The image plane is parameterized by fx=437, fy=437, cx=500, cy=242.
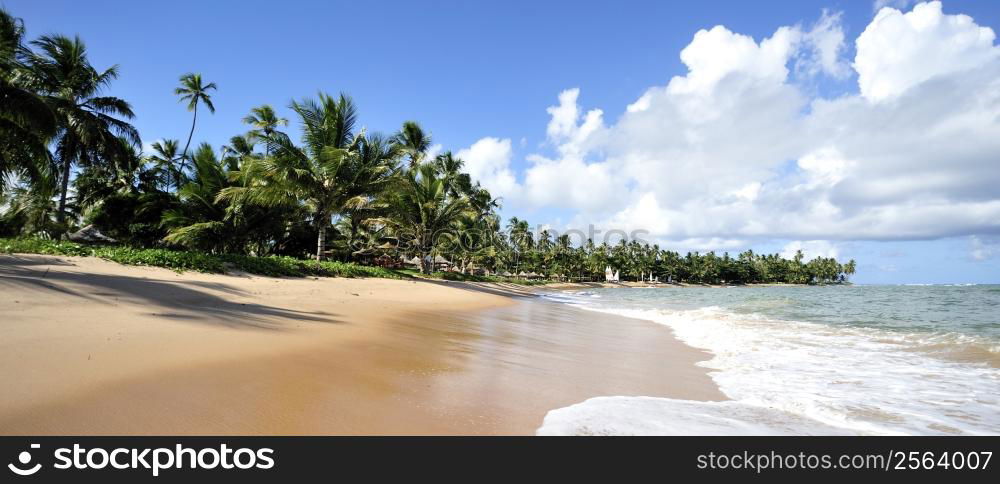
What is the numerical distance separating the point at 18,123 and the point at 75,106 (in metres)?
6.93

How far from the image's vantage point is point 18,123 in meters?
11.7

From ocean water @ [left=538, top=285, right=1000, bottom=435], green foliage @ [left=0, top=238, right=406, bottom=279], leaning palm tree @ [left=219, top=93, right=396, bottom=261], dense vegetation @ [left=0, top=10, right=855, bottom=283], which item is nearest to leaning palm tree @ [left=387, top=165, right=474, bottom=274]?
dense vegetation @ [left=0, top=10, right=855, bottom=283]

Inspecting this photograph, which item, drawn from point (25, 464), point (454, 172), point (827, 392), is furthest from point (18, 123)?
point (454, 172)

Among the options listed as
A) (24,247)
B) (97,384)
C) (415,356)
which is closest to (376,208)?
(24,247)

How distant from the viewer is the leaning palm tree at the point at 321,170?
17344 millimetres

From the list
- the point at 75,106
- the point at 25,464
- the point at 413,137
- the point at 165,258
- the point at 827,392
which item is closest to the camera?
the point at 25,464

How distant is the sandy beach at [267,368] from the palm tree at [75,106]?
13636mm

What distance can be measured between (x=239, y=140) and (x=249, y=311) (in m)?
25.2

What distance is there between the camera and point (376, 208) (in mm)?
21781

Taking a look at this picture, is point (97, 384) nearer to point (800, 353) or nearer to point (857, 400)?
point (857, 400)

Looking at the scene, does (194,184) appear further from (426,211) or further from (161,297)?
(161,297)

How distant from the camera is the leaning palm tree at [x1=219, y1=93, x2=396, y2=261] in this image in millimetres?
17344

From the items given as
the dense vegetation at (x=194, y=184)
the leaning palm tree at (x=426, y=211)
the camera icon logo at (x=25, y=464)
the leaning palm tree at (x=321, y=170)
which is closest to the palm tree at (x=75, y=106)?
the dense vegetation at (x=194, y=184)

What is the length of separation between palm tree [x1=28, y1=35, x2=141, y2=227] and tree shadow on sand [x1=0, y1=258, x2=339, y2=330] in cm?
1257
